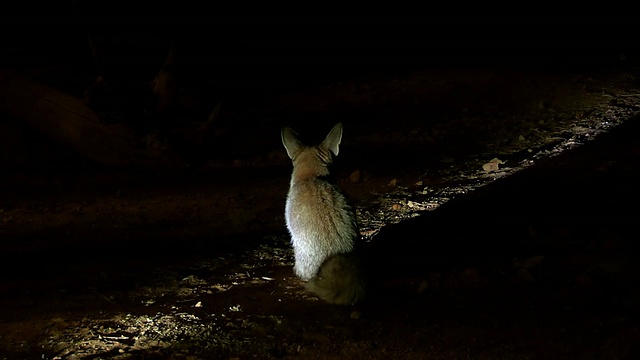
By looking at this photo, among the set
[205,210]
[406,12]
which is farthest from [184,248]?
[406,12]

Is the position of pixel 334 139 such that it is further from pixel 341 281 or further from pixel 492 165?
pixel 492 165

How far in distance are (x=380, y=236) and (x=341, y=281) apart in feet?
4.65

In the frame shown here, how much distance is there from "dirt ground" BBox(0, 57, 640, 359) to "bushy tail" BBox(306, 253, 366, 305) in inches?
4.1

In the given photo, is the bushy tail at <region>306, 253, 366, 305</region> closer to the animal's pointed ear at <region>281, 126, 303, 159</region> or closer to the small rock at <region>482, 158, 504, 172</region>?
the animal's pointed ear at <region>281, 126, 303, 159</region>

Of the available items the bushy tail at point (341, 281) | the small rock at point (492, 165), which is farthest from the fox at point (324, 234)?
the small rock at point (492, 165)

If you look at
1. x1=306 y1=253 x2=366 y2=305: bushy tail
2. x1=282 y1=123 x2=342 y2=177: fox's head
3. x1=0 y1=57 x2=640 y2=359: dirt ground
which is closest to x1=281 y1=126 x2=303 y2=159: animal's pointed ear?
x1=282 y1=123 x2=342 y2=177: fox's head

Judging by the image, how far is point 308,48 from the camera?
1484 cm

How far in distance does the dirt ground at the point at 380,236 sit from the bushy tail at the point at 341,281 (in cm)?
10

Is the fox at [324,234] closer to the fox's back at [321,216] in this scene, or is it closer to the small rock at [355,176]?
the fox's back at [321,216]

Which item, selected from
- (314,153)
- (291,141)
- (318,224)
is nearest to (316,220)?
(318,224)

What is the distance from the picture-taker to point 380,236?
6020 mm

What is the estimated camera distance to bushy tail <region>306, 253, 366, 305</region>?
464 centimetres

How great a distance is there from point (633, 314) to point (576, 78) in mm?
6505

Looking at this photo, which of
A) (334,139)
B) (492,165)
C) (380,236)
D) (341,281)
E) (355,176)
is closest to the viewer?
(341,281)
